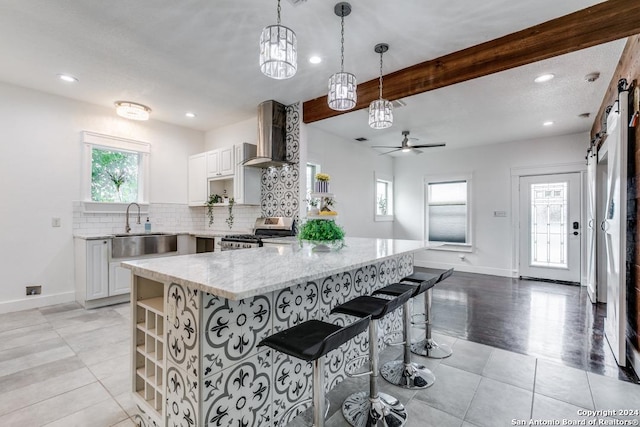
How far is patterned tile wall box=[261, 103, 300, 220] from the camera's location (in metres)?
4.28

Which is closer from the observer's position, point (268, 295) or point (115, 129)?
point (268, 295)

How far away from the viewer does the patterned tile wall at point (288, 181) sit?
428 centimetres

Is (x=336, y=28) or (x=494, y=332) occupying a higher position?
(x=336, y=28)

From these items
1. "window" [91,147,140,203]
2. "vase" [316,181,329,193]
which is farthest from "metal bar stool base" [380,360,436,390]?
"window" [91,147,140,203]

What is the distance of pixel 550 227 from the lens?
5.59 m

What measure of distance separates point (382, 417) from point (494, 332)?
202cm

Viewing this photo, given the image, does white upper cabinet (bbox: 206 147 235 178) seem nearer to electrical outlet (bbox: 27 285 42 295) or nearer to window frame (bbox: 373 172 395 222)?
electrical outlet (bbox: 27 285 42 295)

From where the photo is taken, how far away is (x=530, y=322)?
11.0ft

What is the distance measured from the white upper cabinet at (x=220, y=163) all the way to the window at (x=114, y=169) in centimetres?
101

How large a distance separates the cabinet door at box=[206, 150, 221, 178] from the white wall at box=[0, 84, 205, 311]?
148 cm

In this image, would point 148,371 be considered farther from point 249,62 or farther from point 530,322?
point 530,322

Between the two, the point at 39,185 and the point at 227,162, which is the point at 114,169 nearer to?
the point at 39,185

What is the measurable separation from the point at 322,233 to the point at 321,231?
0.05 feet

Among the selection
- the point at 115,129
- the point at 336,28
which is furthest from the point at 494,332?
the point at 115,129
